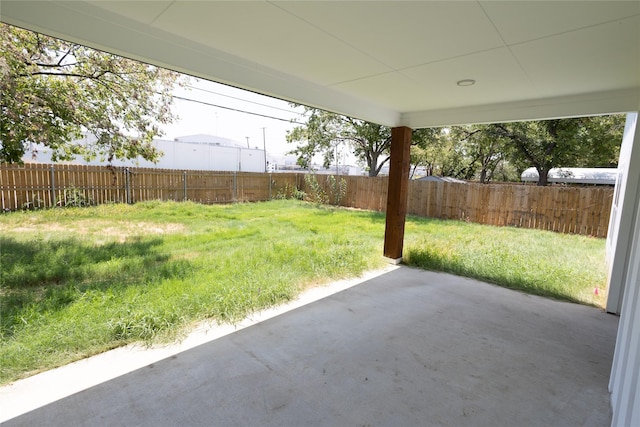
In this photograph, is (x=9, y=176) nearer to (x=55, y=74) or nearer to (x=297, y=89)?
(x=55, y=74)

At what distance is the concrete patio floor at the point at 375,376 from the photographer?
1.76 meters

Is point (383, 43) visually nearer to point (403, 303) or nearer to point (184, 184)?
point (403, 303)

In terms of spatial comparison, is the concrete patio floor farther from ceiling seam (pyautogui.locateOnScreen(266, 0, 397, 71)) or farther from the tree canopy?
the tree canopy

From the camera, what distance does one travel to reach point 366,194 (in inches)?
458

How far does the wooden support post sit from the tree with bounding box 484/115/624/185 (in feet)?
29.3

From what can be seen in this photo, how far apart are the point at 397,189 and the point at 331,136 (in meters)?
8.73

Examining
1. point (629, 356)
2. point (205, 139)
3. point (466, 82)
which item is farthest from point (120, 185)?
point (205, 139)

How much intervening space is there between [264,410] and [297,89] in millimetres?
2851

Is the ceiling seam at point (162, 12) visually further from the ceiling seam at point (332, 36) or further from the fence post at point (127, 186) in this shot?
the fence post at point (127, 186)

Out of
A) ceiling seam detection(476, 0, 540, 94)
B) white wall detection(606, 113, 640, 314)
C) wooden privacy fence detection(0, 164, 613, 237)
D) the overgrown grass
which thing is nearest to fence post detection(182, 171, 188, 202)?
wooden privacy fence detection(0, 164, 613, 237)

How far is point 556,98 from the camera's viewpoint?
3.42m

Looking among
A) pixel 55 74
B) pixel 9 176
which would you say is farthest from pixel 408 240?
pixel 9 176

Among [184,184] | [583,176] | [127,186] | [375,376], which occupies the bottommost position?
[375,376]

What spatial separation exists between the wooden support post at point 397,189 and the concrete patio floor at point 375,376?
5.73ft
